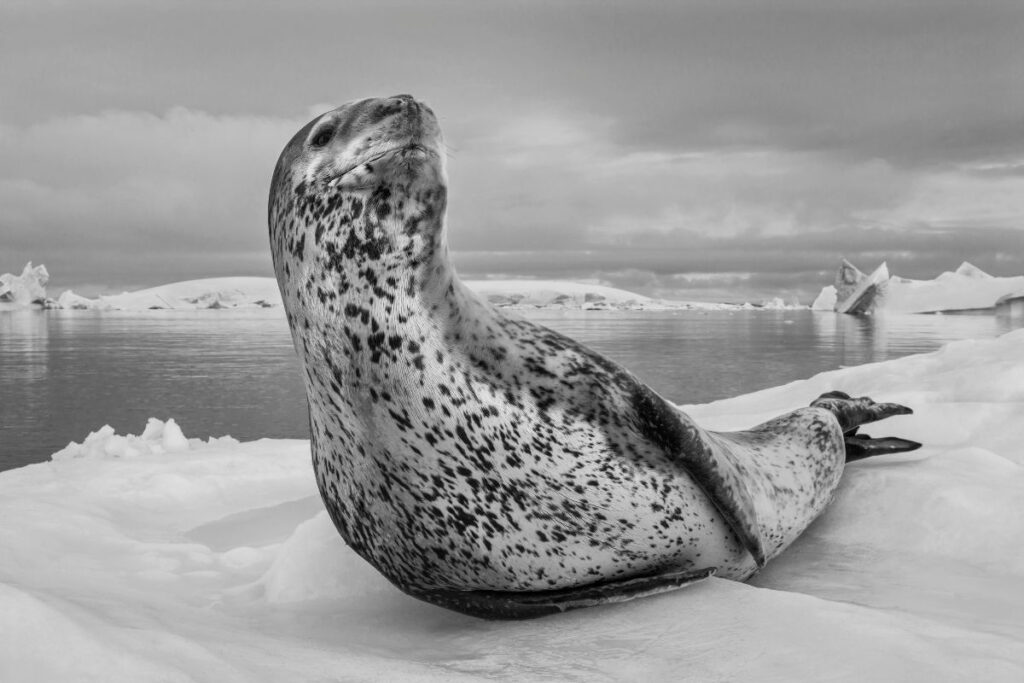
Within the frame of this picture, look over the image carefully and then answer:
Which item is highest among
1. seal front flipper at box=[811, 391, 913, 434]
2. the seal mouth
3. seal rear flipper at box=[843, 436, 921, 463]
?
the seal mouth

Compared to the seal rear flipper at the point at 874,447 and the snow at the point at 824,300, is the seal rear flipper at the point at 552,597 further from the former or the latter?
the snow at the point at 824,300

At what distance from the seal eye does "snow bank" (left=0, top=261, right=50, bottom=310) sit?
2634 inches

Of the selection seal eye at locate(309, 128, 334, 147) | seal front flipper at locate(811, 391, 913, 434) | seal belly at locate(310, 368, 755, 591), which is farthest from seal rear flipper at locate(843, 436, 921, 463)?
seal eye at locate(309, 128, 334, 147)

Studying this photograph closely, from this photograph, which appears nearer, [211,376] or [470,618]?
[470,618]

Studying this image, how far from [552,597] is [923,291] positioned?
2092 inches

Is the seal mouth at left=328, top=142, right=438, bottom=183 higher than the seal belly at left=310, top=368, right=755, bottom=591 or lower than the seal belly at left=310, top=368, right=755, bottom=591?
higher

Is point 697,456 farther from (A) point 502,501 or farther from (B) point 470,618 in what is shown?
(B) point 470,618

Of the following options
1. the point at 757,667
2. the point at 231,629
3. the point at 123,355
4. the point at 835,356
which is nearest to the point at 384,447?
the point at 231,629

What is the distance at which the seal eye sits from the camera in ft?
7.80

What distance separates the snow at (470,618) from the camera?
1.79 meters

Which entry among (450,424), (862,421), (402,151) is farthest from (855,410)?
(402,151)

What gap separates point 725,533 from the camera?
8.72 ft

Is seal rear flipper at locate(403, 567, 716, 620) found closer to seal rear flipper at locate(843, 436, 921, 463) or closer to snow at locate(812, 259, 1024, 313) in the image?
seal rear flipper at locate(843, 436, 921, 463)

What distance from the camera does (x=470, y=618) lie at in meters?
2.61
